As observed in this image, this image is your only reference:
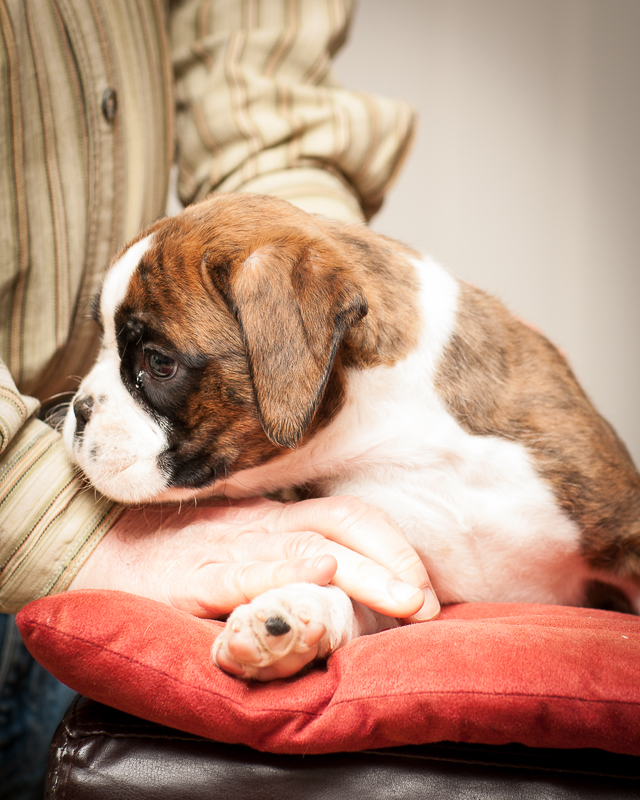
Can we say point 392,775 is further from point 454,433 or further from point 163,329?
point 163,329

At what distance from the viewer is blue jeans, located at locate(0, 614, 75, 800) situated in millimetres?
2020

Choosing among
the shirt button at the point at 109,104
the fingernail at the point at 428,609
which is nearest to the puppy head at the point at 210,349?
the fingernail at the point at 428,609

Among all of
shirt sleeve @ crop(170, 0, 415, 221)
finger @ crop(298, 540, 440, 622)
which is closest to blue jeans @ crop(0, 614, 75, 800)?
finger @ crop(298, 540, 440, 622)

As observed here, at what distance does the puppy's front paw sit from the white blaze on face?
0.39m

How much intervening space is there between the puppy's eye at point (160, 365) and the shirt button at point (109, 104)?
86cm

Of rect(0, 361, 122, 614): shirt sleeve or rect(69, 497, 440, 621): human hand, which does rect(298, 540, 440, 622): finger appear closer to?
rect(69, 497, 440, 621): human hand

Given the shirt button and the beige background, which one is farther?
the beige background

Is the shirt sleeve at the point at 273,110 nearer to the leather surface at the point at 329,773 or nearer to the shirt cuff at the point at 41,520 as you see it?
the shirt cuff at the point at 41,520

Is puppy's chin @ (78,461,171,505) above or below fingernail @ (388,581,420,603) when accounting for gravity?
below

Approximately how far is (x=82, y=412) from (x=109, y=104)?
2.97ft

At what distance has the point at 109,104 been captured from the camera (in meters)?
1.75

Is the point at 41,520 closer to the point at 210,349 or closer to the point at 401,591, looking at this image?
the point at 210,349

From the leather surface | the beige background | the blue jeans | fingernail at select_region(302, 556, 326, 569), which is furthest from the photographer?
the beige background

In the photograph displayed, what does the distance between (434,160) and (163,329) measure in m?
3.51
